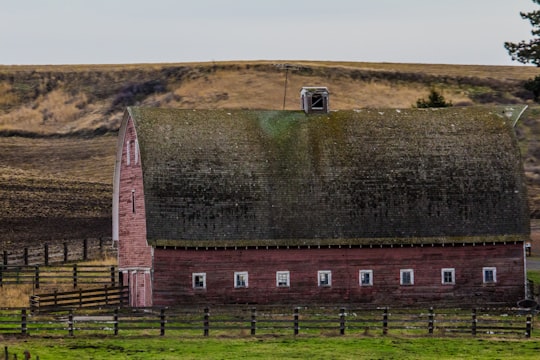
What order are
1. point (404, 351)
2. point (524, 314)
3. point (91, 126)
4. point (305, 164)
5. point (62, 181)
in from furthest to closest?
point (91, 126) → point (62, 181) → point (305, 164) → point (524, 314) → point (404, 351)

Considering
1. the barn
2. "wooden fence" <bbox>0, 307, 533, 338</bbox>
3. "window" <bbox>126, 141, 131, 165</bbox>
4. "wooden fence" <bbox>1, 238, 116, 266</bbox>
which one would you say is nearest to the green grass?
"wooden fence" <bbox>0, 307, 533, 338</bbox>

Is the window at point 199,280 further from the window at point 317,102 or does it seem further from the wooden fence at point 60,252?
the wooden fence at point 60,252

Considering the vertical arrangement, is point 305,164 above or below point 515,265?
above

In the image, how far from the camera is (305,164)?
53.7 metres

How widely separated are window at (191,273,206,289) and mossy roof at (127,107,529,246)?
3.90 ft

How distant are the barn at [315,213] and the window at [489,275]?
38 mm

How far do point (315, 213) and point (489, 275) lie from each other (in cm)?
706

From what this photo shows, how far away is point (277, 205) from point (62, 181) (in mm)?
38023

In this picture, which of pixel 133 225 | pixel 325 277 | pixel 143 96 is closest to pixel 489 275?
pixel 325 277

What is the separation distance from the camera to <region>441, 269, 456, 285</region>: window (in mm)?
52594

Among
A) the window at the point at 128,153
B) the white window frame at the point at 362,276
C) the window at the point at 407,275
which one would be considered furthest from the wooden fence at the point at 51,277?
the window at the point at 407,275

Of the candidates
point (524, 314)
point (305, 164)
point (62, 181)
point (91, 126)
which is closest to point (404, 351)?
point (524, 314)

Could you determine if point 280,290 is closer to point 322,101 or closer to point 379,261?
point 379,261

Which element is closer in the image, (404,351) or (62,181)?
(404,351)
